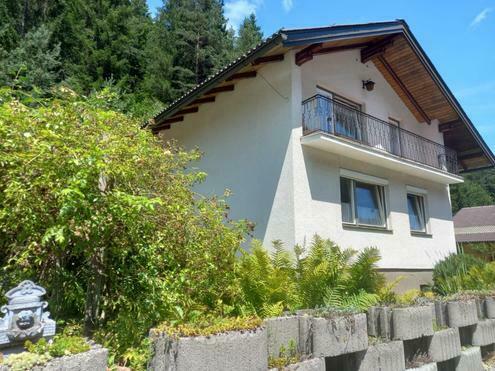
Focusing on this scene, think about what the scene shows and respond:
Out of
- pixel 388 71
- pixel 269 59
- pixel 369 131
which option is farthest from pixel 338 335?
pixel 388 71

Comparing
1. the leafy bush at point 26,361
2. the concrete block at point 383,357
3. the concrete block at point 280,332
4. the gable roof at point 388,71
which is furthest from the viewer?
the gable roof at point 388,71

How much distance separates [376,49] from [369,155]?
14.4 ft

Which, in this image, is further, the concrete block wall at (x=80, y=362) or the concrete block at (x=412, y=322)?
the concrete block at (x=412, y=322)

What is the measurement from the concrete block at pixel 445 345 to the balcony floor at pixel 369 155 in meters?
5.13

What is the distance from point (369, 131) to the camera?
12.2m

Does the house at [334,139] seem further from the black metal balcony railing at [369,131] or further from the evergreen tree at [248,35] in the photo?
the evergreen tree at [248,35]

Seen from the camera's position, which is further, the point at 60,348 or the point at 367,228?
the point at 367,228

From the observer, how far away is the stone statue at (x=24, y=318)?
327 centimetres

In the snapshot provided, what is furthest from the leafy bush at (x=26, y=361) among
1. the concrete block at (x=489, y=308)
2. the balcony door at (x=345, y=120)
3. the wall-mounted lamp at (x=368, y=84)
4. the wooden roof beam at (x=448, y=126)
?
the wooden roof beam at (x=448, y=126)

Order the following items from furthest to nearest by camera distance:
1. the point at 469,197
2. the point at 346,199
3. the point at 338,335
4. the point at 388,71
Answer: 1. the point at 469,197
2. the point at 388,71
3. the point at 346,199
4. the point at 338,335

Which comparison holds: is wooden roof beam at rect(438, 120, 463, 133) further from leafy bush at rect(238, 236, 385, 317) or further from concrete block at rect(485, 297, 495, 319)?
leafy bush at rect(238, 236, 385, 317)

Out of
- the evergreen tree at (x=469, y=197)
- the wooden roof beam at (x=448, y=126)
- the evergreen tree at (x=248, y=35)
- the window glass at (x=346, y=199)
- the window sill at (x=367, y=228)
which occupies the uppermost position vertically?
the evergreen tree at (x=248, y=35)

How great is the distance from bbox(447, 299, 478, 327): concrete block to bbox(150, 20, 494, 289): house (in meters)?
3.59

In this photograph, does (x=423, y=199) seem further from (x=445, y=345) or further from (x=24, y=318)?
(x=24, y=318)
